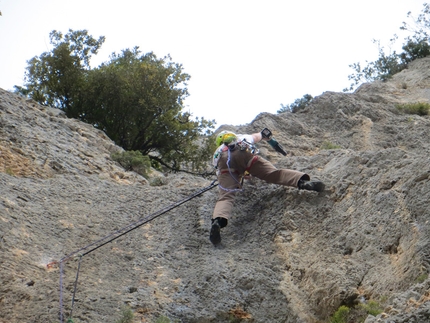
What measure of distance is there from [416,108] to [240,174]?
595 cm

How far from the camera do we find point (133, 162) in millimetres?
14867

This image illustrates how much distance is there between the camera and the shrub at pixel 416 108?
16.0 metres

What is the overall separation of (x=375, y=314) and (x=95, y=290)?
3329 millimetres

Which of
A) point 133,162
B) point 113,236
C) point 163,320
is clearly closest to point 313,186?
point 113,236

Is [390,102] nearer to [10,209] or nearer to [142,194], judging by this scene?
[142,194]

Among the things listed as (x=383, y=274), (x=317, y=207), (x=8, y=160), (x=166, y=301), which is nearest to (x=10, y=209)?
(x=8, y=160)

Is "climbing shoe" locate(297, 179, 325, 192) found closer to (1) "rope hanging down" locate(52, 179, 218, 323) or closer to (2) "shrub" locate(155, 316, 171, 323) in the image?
(1) "rope hanging down" locate(52, 179, 218, 323)

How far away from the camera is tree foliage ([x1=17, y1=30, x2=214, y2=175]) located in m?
18.5

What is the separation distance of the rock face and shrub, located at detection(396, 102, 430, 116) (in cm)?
427

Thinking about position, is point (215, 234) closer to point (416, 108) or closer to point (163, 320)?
point (163, 320)

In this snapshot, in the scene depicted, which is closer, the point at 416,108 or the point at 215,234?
the point at 215,234

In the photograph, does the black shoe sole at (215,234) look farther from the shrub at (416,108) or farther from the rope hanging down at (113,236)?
the shrub at (416,108)

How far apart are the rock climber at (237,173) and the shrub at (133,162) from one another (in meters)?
2.97

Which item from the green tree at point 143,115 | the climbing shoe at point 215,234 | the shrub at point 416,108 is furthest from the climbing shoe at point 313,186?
the green tree at point 143,115
